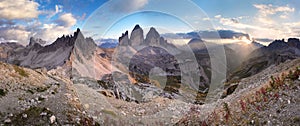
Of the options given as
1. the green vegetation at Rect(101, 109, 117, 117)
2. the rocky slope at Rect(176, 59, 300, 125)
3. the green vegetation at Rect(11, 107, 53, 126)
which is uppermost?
the rocky slope at Rect(176, 59, 300, 125)

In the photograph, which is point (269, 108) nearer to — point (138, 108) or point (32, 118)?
point (32, 118)

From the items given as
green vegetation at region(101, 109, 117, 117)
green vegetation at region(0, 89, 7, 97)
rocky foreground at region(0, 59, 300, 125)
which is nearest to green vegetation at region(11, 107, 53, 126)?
rocky foreground at region(0, 59, 300, 125)

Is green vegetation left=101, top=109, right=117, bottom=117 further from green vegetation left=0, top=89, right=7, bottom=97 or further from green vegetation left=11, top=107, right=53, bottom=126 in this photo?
green vegetation left=0, top=89, right=7, bottom=97

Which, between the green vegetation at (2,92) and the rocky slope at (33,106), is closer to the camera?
the rocky slope at (33,106)

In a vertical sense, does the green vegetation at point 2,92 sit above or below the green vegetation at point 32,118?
above

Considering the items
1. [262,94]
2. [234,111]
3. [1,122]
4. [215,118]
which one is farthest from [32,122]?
[262,94]

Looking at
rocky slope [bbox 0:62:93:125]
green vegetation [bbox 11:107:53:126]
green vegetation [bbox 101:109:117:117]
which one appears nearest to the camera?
green vegetation [bbox 11:107:53:126]

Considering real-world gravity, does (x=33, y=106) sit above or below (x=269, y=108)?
below

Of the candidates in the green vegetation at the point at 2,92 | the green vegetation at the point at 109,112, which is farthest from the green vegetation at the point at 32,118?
the green vegetation at the point at 109,112

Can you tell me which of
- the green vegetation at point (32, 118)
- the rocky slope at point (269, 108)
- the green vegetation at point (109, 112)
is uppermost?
the rocky slope at point (269, 108)

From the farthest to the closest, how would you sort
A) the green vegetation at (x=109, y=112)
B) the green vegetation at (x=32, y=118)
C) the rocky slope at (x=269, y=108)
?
the green vegetation at (x=109, y=112) → the green vegetation at (x=32, y=118) → the rocky slope at (x=269, y=108)

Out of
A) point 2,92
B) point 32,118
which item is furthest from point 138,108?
point 2,92

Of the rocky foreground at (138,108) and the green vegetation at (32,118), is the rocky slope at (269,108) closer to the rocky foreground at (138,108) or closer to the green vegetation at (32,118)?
the rocky foreground at (138,108)

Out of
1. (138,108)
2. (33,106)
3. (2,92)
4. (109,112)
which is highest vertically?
(2,92)
